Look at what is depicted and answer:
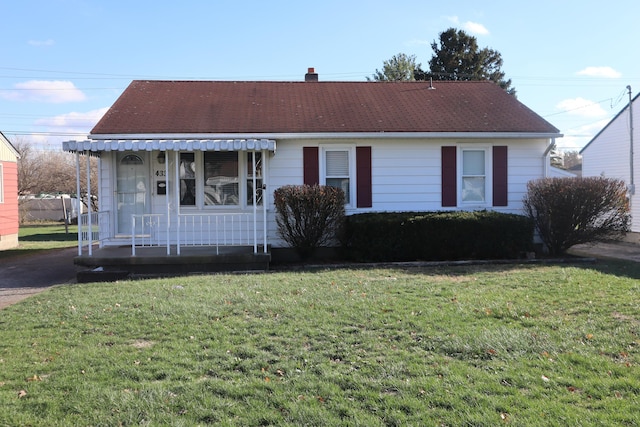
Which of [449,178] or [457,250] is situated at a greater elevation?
[449,178]

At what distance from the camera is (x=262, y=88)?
15.2m

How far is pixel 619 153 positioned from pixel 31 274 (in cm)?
2203

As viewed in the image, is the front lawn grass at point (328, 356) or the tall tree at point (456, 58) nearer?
the front lawn grass at point (328, 356)

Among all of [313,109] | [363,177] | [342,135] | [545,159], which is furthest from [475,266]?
[313,109]

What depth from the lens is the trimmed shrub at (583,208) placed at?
435 inches

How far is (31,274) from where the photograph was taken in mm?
11000

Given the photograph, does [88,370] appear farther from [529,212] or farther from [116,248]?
[529,212]

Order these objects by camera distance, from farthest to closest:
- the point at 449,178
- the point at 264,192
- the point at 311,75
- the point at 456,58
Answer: the point at 456,58, the point at 311,75, the point at 449,178, the point at 264,192

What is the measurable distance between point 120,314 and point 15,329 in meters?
1.17

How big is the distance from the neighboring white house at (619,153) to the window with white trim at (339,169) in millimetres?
11755

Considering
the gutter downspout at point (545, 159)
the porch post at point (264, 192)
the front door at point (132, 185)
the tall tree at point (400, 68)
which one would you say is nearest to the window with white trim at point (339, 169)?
the porch post at point (264, 192)

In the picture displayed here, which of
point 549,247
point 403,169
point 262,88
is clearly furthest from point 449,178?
point 262,88

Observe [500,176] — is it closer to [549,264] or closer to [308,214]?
[549,264]

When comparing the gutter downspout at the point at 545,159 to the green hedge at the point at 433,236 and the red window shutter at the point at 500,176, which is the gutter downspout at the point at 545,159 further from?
the green hedge at the point at 433,236
